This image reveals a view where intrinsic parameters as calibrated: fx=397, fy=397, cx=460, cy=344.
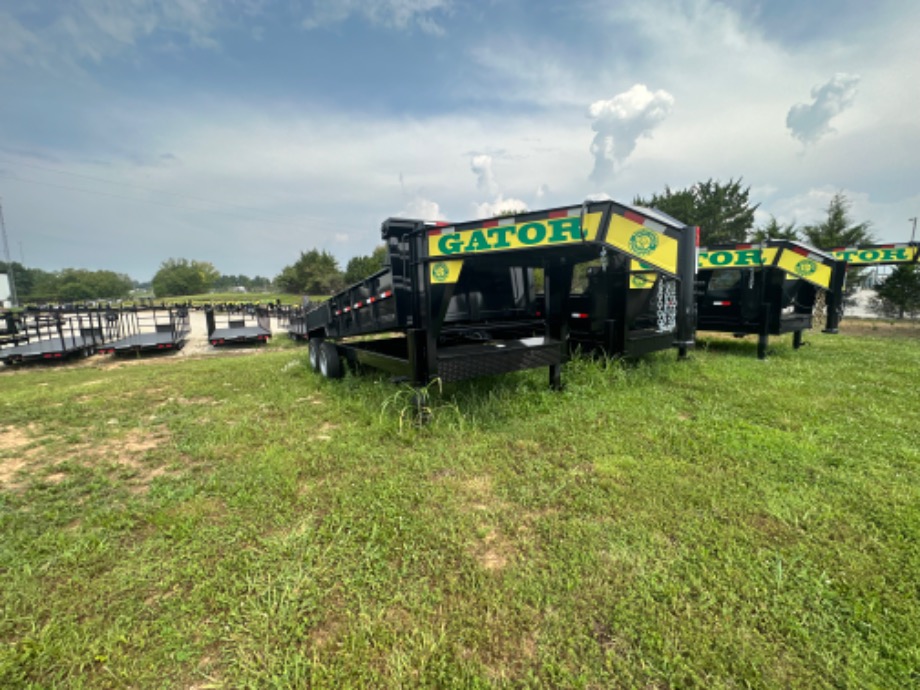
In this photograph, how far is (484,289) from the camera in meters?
6.46

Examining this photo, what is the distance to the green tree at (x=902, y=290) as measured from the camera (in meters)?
16.6

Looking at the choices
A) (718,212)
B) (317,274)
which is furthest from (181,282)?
(718,212)

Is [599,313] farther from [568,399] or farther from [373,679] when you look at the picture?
[373,679]

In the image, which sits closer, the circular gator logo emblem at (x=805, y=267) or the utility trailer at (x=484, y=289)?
the utility trailer at (x=484, y=289)

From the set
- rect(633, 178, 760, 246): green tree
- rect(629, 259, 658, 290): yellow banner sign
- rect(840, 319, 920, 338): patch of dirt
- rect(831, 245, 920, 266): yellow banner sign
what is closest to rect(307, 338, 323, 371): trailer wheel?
rect(629, 259, 658, 290): yellow banner sign

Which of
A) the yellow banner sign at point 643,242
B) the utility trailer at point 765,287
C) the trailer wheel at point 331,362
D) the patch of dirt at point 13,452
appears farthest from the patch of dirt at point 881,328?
the patch of dirt at point 13,452

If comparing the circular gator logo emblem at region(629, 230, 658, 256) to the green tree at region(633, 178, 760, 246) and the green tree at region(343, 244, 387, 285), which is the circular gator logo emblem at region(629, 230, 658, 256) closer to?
the green tree at region(633, 178, 760, 246)

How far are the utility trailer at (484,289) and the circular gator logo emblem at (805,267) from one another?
4.17 metres

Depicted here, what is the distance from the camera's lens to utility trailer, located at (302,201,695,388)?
3.68m

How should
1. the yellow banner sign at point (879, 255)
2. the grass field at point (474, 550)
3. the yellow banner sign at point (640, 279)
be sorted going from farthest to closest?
the yellow banner sign at point (879, 255), the yellow banner sign at point (640, 279), the grass field at point (474, 550)

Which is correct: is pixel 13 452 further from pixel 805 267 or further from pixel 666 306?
pixel 805 267

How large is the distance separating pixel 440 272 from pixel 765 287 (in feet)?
23.2

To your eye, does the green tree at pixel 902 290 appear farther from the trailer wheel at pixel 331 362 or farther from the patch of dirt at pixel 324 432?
the patch of dirt at pixel 324 432

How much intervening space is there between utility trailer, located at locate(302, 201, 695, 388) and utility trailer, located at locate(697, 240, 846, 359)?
374 centimetres
